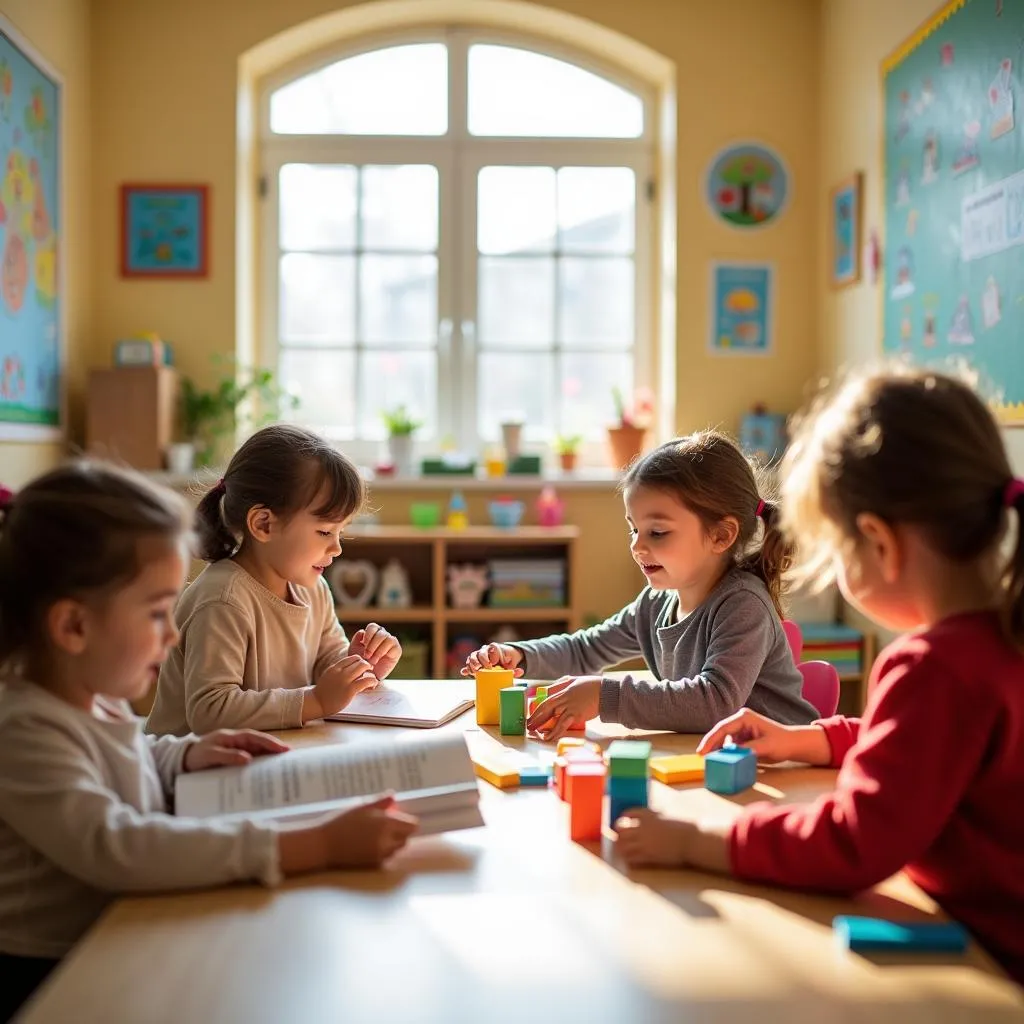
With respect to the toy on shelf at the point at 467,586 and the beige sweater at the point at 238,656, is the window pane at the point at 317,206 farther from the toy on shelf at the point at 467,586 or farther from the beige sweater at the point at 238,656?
the beige sweater at the point at 238,656

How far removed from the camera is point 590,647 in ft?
6.66

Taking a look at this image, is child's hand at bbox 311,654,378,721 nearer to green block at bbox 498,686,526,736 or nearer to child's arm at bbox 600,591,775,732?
green block at bbox 498,686,526,736

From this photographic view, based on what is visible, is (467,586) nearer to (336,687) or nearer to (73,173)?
(73,173)

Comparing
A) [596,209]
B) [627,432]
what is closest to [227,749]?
[627,432]

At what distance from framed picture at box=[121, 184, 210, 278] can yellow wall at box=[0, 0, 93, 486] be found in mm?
145

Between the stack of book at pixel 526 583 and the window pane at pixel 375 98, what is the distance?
5.69 ft

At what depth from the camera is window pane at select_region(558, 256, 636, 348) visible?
14.9 feet

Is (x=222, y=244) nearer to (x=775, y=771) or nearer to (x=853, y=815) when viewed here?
(x=775, y=771)

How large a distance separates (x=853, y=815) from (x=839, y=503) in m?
0.28

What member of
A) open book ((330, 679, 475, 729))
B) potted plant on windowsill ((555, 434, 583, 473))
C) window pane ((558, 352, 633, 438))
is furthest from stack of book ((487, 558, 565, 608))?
open book ((330, 679, 475, 729))

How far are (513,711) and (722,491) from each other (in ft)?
1.64

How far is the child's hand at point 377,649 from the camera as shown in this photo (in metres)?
1.87

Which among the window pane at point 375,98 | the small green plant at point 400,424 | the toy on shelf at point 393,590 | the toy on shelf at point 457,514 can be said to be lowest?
the toy on shelf at point 393,590

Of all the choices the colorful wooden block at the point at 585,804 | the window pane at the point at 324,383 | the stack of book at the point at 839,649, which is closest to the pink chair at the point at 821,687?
the colorful wooden block at the point at 585,804
